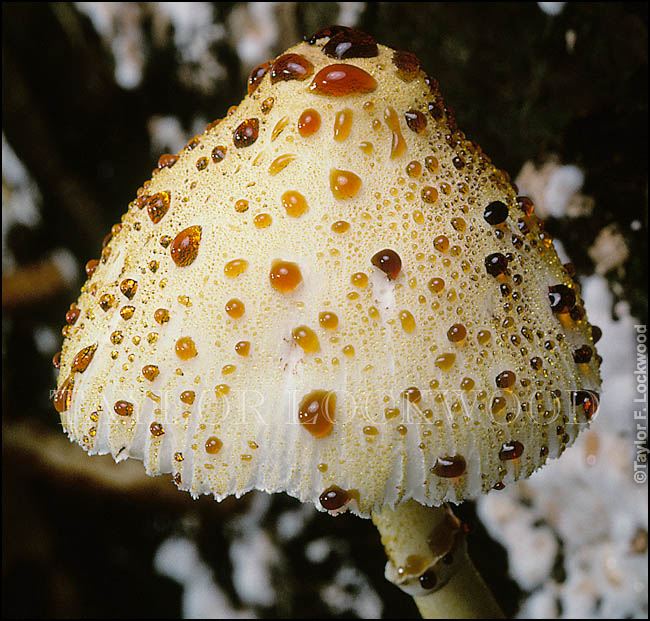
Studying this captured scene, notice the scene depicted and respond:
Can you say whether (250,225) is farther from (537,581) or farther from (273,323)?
(537,581)

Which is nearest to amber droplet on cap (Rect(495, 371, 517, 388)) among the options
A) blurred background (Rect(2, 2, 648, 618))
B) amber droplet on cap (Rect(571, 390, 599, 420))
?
amber droplet on cap (Rect(571, 390, 599, 420))

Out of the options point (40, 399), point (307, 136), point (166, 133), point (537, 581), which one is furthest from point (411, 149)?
point (40, 399)

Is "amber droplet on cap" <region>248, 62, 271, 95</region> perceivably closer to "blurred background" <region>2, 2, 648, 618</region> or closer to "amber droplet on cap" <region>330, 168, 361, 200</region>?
"amber droplet on cap" <region>330, 168, 361, 200</region>

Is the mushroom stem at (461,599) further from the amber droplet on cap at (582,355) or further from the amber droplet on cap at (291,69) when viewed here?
the amber droplet on cap at (291,69)

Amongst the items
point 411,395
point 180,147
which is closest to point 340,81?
point 411,395

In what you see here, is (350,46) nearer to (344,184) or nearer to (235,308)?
(344,184)
